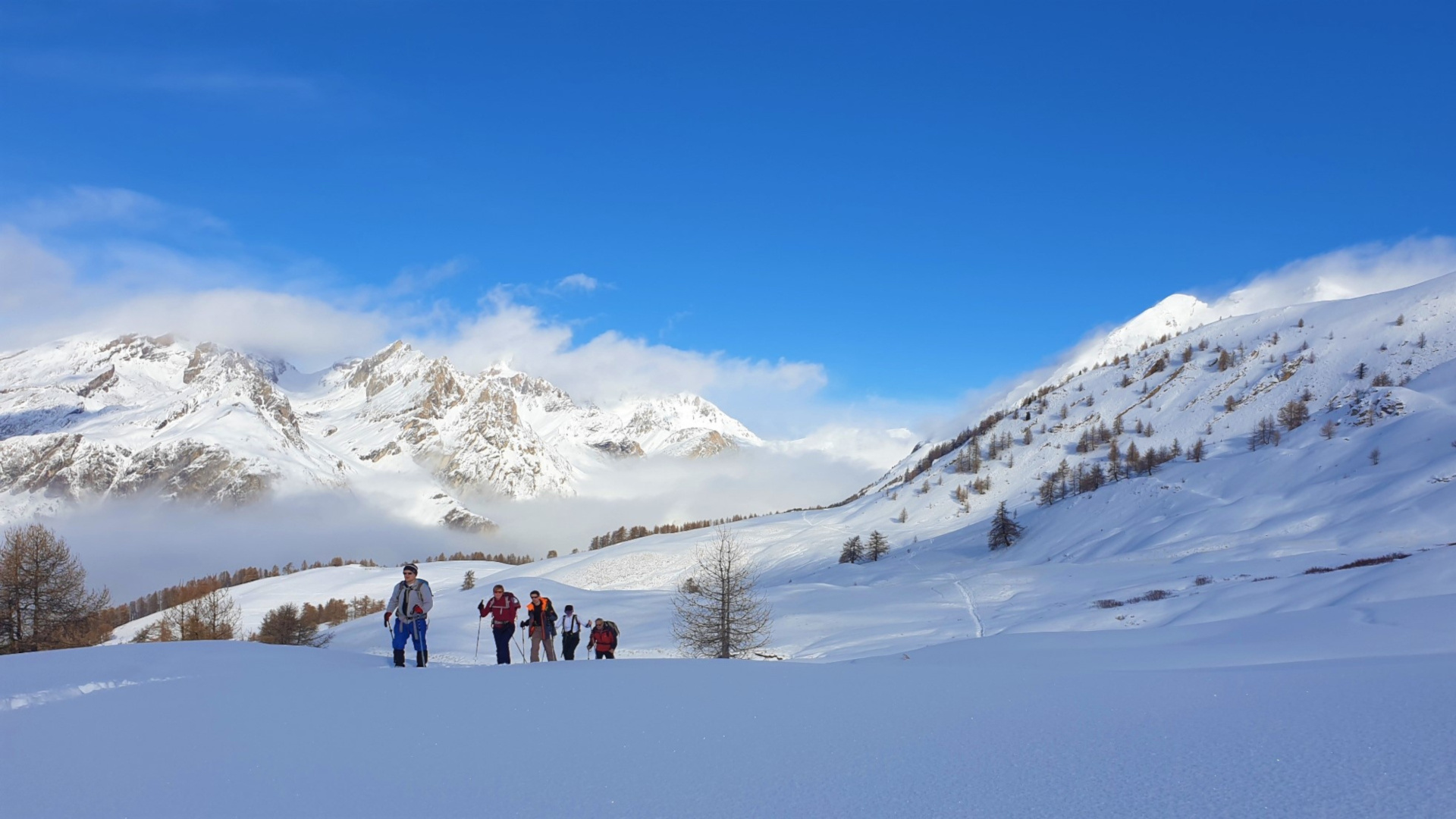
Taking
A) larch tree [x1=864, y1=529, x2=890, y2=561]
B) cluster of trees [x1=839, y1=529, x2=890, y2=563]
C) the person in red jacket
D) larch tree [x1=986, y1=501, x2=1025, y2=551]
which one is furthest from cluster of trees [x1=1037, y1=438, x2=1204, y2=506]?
the person in red jacket

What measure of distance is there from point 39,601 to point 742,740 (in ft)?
118

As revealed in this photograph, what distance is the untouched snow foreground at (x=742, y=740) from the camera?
5.30 m

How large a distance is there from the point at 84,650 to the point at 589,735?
10.9 metres

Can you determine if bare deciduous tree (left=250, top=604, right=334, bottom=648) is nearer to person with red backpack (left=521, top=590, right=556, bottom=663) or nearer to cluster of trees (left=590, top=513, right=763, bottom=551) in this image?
person with red backpack (left=521, top=590, right=556, bottom=663)

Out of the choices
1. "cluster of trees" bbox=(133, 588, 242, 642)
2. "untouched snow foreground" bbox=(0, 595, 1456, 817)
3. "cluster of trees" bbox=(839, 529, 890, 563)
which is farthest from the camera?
"cluster of trees" bbox=(839, 529, 890, 563)

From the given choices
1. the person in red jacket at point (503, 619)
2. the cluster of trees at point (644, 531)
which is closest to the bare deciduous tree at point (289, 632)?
the person in red jacket at point (503, 619)

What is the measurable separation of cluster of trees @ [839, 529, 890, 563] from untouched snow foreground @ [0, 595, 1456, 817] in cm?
8036

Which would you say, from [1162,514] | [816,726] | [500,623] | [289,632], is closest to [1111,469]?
[1162,514]

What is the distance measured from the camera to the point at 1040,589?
160ft

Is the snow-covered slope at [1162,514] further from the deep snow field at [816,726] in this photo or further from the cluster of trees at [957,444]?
the deep snow field at [816,726]

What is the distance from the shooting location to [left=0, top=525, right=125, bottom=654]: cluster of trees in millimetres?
30703

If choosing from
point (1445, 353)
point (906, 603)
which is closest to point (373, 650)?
point (906, 603)

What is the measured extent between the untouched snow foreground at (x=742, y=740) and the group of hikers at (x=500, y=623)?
414cm

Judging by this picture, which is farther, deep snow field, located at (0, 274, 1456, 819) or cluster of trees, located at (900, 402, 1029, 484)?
cluster of trees, located at (900, 402, 1029, 484)
